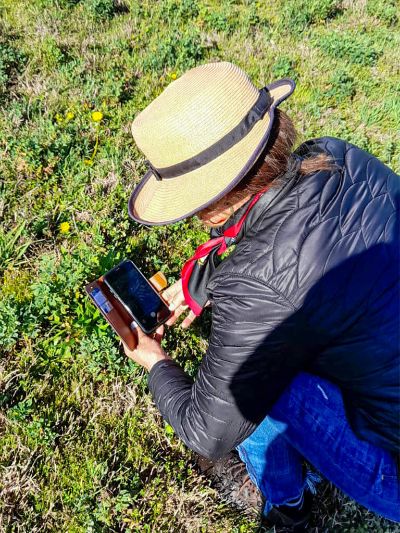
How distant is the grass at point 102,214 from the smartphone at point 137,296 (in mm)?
231

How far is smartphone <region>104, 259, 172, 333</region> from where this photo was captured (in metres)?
2.76

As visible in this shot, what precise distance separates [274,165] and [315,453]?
149 cm

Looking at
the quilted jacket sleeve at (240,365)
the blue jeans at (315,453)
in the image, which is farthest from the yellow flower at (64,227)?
the blue jeans at (315,453)

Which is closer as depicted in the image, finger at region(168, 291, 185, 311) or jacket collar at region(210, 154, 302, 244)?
jacket collar at region(210, 154, 302, 244)

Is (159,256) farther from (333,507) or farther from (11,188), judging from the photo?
(333,507)

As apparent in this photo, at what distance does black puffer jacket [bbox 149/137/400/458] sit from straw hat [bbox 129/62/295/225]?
20 cm

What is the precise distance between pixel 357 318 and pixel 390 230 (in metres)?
0.39

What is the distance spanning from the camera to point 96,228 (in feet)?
11.0

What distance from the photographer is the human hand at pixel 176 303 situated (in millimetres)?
3004

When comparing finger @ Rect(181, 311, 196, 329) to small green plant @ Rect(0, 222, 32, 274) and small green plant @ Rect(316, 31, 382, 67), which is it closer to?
small green plant @ Rect(0, 222, 32, 274)

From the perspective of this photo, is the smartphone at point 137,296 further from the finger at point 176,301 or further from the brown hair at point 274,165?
the brown hair at point 274,165

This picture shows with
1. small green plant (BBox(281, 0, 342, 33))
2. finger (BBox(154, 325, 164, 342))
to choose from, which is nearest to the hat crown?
finger (BBox(154, 325, 164, 342))

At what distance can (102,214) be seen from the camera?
11.4 ft

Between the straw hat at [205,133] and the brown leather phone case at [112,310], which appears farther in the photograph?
the brown leather phone case at [112,310]
